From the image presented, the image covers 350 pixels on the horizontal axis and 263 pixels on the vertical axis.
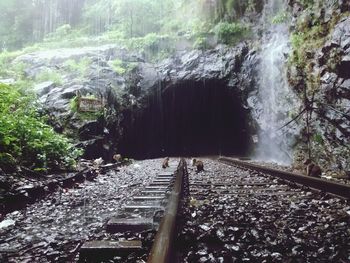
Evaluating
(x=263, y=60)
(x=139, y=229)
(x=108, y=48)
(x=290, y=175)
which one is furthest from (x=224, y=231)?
(x=108, y=48)

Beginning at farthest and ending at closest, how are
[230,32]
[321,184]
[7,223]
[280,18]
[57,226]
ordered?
1. [230,32]
2. [280,18]
3. [321,184]
4. [7,223]
5. [57,226]

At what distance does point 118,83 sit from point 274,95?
707cm

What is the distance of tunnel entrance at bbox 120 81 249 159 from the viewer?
17.5 metres

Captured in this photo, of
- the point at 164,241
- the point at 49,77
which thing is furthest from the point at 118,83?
the point at 164,241

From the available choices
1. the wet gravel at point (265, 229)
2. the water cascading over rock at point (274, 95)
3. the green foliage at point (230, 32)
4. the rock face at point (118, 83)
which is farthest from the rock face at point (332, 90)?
the green foliage at point (230, 32)

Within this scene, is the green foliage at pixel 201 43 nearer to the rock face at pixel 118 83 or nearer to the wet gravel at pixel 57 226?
the rock face at pixel 118 83

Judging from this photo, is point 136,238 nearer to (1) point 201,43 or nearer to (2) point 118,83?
(2) point 118,83

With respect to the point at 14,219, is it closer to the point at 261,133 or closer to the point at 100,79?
the point at 100,79

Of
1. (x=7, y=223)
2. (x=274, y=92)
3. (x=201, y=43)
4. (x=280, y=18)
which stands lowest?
(x=7, y=223)

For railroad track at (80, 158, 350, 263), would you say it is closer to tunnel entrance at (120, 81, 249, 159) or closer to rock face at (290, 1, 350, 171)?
rock face at (290, 1, 350, 171)

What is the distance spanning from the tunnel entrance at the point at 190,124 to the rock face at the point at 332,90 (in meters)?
8.05

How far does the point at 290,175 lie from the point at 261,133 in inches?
387

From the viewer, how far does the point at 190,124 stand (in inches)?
846

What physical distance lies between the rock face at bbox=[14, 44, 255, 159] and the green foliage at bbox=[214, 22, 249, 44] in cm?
44
